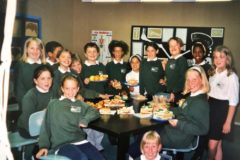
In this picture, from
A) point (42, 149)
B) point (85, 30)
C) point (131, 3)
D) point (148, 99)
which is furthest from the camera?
point (85, 30)

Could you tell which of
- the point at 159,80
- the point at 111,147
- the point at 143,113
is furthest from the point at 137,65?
the point at 143,113

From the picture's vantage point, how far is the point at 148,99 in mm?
1655

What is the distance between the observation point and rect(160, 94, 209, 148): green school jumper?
122cm

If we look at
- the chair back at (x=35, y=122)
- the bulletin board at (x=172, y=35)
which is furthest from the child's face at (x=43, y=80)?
the bulletin board at (x=172, y=35)

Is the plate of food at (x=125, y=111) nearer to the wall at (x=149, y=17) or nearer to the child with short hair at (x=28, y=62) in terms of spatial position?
the child with short hair at (x=28, y=62)

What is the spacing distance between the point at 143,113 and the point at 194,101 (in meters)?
0.22

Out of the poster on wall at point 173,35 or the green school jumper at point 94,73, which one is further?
the poster on wall at point 173,35

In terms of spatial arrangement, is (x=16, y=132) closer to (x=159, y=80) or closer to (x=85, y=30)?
(x=159, y=80)

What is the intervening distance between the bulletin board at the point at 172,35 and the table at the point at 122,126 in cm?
125

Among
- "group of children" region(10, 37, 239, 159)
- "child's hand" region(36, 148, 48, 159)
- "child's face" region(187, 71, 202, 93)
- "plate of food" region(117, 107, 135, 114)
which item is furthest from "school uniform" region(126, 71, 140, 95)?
"child's hand" region(36, 148, 48, 159)

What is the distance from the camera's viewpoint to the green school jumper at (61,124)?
3.76 ft

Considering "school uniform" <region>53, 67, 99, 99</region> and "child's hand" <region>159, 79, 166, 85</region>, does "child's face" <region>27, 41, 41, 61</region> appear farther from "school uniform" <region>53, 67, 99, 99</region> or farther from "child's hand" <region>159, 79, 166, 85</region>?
"child's hand" <region>159, 79, 166, 85</region>

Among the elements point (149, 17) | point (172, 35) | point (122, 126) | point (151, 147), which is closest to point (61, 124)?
point (122, 126)

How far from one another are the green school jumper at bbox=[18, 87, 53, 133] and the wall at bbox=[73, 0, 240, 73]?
57.8 inches
